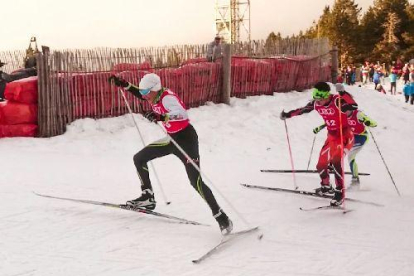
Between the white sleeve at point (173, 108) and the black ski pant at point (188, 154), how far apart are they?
165mm

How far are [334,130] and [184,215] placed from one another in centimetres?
234

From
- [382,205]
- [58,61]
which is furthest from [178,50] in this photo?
[382,205]

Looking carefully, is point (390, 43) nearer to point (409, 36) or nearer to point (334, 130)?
point (409, 36)

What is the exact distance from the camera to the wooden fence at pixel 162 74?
973cm

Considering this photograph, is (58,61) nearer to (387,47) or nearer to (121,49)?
(121,49)

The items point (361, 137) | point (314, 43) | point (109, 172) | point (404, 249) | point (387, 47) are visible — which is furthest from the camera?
point (387, 47)

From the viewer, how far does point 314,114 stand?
12844 millimetres

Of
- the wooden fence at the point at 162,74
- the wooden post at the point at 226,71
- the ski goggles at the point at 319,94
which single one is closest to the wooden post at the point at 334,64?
the wooden fence at the point at 162,74

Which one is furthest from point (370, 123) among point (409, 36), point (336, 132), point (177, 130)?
point (409, 36)

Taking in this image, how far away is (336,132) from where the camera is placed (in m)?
6.38

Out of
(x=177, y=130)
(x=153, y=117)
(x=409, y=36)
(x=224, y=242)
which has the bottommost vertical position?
(x=224, y=242)

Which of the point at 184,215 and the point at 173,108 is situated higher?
the point at 173,108

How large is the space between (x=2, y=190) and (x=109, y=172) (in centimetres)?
181

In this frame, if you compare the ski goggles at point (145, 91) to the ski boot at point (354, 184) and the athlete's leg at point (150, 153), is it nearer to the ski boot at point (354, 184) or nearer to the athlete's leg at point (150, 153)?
the athlete's leg at point (150, 153)
